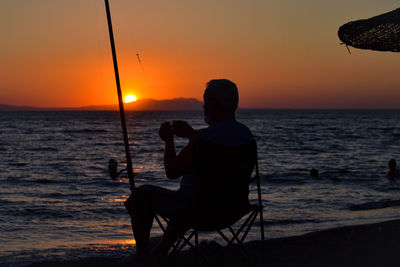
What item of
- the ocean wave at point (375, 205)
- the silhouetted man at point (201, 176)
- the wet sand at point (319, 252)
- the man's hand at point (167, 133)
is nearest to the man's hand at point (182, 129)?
the silhouetted man at point (201, 176)

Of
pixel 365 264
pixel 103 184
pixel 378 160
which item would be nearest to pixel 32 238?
pixel 365 264

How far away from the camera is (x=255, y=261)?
13.7ft

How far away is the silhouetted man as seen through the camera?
3.09m

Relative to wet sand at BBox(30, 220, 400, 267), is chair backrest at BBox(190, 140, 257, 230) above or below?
above

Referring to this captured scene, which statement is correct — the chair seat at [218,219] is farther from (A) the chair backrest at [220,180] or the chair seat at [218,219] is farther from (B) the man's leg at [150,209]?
(B) the man's leg at [150,209]

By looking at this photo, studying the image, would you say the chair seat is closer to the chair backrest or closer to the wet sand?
the chair backrest

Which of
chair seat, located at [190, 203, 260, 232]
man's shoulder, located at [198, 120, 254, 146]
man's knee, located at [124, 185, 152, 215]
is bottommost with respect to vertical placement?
chair seat, located at [190, 203, 260, 232]

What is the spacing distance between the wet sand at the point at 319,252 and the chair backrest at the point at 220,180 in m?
0.63

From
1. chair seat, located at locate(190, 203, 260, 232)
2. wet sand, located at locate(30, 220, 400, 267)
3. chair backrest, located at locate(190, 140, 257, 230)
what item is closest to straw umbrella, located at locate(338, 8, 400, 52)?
chair backrest, located at locate(190, 140, 257, 230)

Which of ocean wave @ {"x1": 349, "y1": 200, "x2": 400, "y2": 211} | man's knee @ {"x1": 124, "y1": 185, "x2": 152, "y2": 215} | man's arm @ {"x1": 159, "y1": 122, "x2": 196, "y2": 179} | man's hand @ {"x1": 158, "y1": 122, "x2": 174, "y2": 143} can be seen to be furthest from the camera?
ocean wave @ {"x1": 349, "y1": 200, "x2": 400, "y2": 211}

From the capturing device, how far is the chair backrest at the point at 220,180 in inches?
123

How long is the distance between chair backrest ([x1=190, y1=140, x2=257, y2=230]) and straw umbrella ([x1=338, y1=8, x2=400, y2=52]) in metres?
1.32

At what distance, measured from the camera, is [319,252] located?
439cm

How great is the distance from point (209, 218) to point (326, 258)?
1.47 m
